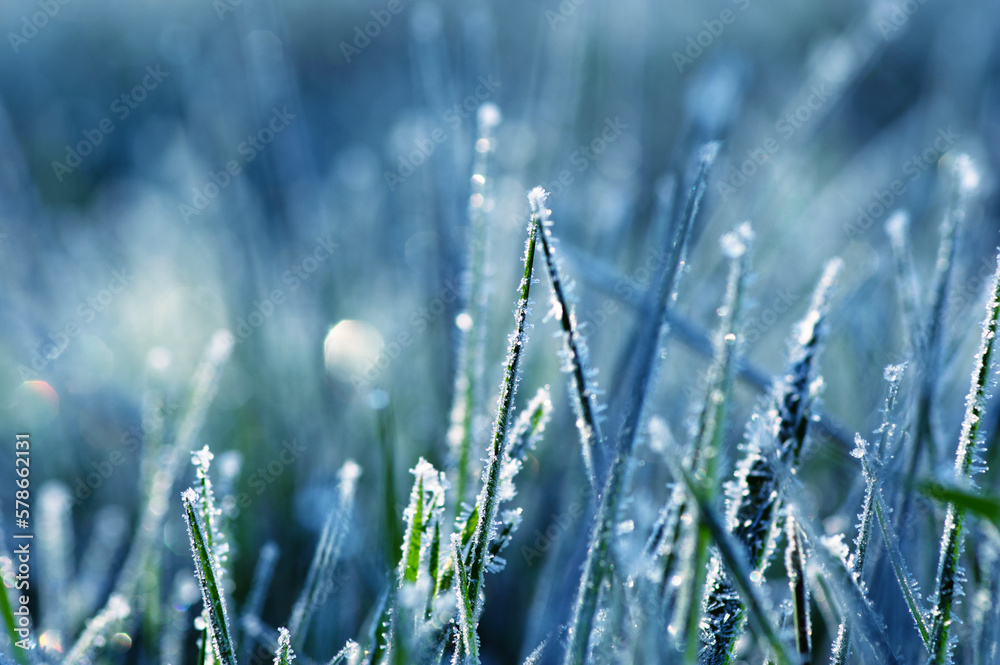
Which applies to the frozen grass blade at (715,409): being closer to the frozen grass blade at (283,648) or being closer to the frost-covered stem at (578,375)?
the frost-covered stem at (578,375)

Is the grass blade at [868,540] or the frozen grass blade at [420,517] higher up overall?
the grass blade at [868,540]

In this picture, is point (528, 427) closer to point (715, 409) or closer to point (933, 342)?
point (715, 409)

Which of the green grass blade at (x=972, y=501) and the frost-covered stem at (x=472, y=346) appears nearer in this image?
the green grass blade at (x=972, y=501)

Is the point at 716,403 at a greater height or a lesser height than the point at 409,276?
lesser

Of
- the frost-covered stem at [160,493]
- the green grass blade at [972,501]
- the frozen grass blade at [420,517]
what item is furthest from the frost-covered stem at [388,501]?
the green grass blade at [972,501]

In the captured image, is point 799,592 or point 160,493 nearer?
point 799,592

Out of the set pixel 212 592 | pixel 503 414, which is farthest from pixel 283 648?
pixel 503 414
